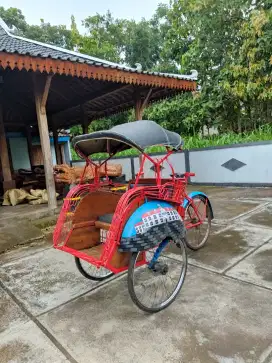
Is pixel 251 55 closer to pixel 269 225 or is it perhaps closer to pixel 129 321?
pixel 269 225

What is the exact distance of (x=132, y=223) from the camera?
6.55 ft

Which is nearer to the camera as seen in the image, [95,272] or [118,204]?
[118,204]

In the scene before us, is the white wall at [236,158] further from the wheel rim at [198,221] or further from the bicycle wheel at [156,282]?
the bicycle wheel at [156,282]

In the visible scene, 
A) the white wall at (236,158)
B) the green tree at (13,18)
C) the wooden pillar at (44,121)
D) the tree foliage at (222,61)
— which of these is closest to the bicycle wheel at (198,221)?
the wooden pillar at (44,121)

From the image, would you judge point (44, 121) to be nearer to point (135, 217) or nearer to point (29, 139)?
point (135, 217)

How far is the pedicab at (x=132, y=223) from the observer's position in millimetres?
1988

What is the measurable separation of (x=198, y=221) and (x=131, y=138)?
1685mm

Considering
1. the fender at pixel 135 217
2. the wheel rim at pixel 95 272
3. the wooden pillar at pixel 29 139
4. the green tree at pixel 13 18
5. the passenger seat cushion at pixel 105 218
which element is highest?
the green tree at pixel 13 18

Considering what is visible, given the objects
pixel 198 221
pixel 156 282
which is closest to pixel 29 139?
pixel 198 221

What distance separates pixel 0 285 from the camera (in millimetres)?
2752

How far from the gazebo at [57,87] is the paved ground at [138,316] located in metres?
3.07

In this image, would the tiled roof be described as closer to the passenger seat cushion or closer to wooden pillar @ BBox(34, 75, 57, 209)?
wooden pillar @ BBox(34, 75, 57, 209)

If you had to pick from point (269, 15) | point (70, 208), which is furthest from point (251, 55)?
point (70, 208)

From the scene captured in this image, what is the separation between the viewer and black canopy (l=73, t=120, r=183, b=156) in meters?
2.06
